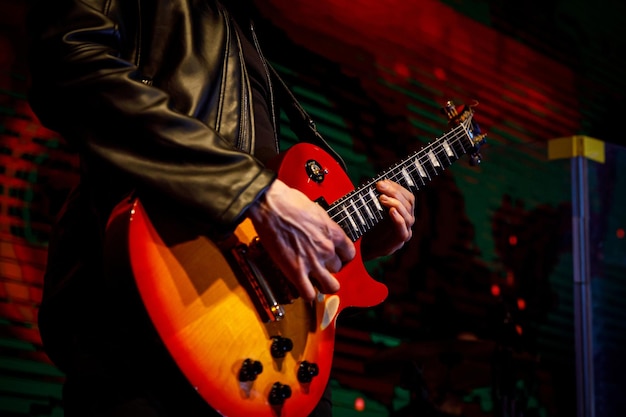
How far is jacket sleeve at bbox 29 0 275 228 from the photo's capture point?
114 centimetres

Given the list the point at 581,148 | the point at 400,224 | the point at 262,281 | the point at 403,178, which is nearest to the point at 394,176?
the point at 403,178

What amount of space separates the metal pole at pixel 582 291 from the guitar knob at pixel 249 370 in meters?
2.12

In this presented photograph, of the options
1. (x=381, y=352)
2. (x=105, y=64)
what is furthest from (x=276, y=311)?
(x=381, y=352)

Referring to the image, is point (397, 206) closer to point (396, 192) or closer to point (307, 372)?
point (396, 192)

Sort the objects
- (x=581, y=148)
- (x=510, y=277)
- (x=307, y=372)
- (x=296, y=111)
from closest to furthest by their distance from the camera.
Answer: (x=307, y=372), (x=296, y=111), (x=581, y=148), (x=510, y=277)

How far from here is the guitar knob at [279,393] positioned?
3.92ft

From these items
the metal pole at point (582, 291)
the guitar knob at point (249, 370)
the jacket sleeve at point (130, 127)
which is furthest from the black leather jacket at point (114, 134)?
the metal pole at point (582, 291)

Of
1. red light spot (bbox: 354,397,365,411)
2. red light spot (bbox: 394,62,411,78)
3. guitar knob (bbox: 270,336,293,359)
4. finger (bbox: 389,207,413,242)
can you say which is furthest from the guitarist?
red light spot (bbox: 394,62,411,78)

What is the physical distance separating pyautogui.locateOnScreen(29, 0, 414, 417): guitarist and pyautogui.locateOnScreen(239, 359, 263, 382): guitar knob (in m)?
0.08

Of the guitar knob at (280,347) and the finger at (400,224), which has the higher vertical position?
the finger at (400,224)

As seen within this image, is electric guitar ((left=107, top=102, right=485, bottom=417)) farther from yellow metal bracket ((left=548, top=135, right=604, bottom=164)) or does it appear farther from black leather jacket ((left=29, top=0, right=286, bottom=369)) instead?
yellow metal bracket ((left=548, top=135, right=604, bottom=164))

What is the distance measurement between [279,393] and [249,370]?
87 mm

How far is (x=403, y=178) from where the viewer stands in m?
1.67

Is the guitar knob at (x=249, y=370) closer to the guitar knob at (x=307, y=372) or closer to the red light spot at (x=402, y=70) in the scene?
the guitar knob at (x=307, y=372)
